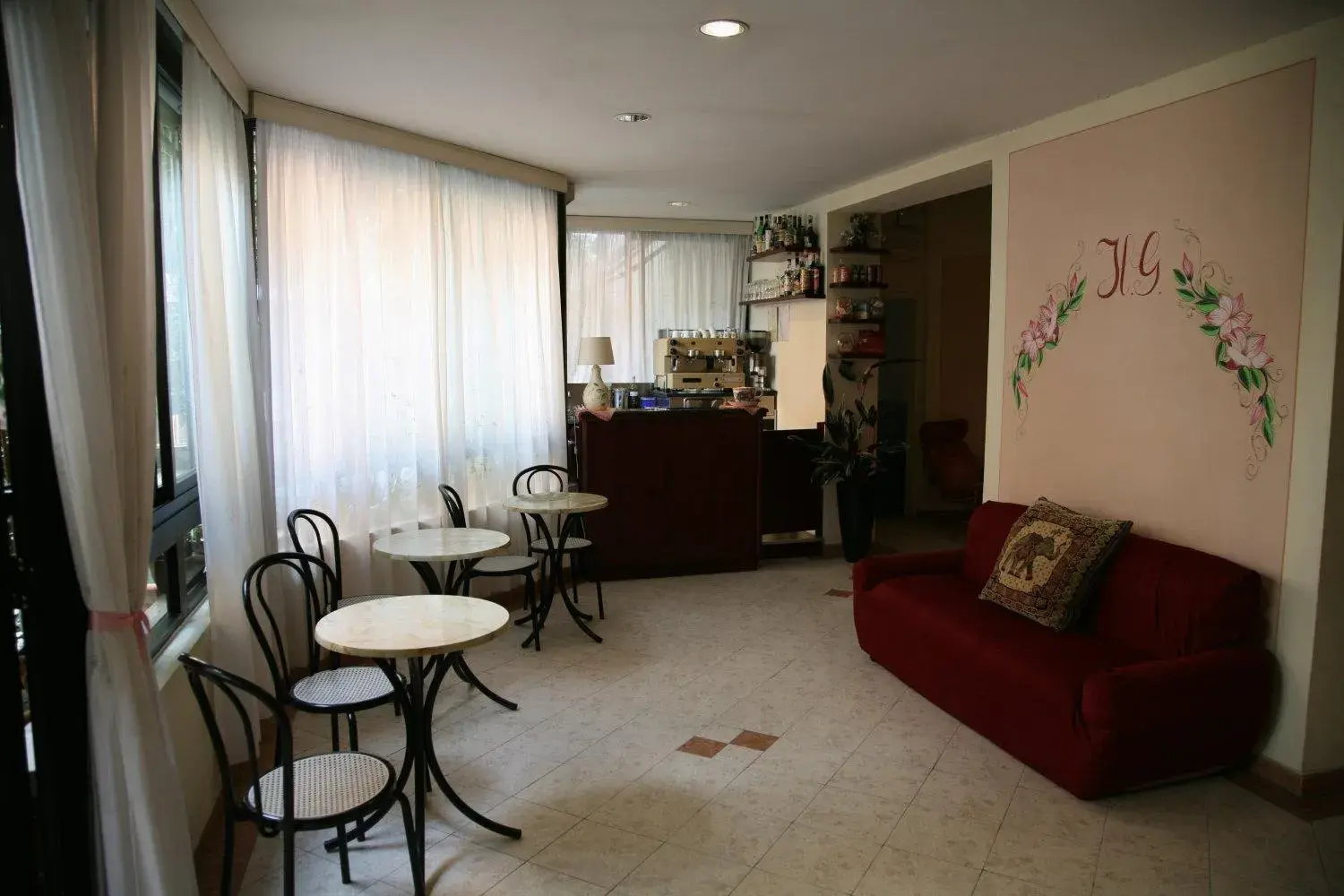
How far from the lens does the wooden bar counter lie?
17.3 feet

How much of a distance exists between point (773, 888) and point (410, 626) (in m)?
1.26

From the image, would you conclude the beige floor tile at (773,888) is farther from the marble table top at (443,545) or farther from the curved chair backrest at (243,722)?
the marble table top at (443,545)

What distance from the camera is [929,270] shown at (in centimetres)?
723

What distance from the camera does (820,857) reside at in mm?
2480

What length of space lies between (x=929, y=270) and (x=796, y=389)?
5.82 ft

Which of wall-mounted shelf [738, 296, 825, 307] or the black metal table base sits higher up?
wall-mounted shelf [738, 296, 825, 307]

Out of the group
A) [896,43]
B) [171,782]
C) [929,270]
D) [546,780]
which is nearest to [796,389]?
[929,270]

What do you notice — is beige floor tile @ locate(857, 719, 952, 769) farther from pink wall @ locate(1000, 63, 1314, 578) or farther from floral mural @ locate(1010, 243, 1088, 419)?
floral mural @ locate(1010, 243, 1088, 419)

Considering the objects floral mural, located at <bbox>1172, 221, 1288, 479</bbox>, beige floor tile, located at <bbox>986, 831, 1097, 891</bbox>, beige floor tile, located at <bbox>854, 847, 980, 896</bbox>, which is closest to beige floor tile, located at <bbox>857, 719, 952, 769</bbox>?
beige floor tile, located at <bbox>986, 831, 1097, 891</bbox>

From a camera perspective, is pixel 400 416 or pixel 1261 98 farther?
pixel 400 416

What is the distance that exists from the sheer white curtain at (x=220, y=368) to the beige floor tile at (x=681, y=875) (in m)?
1.53

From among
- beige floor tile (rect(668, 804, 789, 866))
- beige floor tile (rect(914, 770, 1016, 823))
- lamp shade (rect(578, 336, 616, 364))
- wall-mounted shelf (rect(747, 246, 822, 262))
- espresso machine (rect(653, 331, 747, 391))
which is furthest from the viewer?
espresso machine (rect(653, 331, 747, 391))

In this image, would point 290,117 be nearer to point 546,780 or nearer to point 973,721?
point 546,780

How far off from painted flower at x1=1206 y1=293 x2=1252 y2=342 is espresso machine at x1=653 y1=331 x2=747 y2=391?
154 inches
